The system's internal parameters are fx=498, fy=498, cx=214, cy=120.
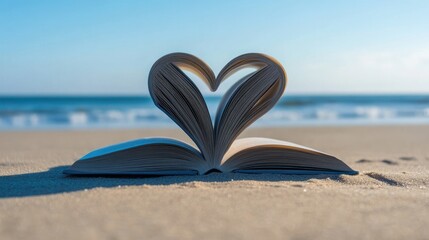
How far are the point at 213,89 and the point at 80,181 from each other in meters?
1.28

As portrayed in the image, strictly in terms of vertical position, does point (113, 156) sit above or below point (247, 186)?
above

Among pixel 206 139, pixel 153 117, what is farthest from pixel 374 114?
pixel 206 139

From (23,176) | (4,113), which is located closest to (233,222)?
(23,176)

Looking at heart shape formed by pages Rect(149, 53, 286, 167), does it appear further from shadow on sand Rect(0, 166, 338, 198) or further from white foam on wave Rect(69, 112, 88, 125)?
white foam on wave Rect(69, 112, 88, 125)

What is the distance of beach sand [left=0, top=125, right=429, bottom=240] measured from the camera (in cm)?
246

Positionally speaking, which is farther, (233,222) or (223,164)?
(223,164)

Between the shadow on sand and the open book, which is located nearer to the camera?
the shadow on sand

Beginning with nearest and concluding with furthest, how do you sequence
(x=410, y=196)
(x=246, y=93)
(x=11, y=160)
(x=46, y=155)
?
(x=410, y=196), (x=246, y=93), (x=11, y=160), (x=46, y=155)

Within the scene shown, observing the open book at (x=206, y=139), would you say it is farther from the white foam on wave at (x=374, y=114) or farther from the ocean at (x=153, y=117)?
the white foam on wave at (x=374, y=114)

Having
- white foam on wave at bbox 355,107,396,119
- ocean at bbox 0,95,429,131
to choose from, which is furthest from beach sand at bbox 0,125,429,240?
white foam on wave at bbox 355,107,396,119

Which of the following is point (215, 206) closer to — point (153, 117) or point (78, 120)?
point (78, 120)

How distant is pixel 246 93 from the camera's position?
157 inches

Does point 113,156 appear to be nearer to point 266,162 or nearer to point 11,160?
point 266,162

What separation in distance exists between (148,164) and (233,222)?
1.60 meters
